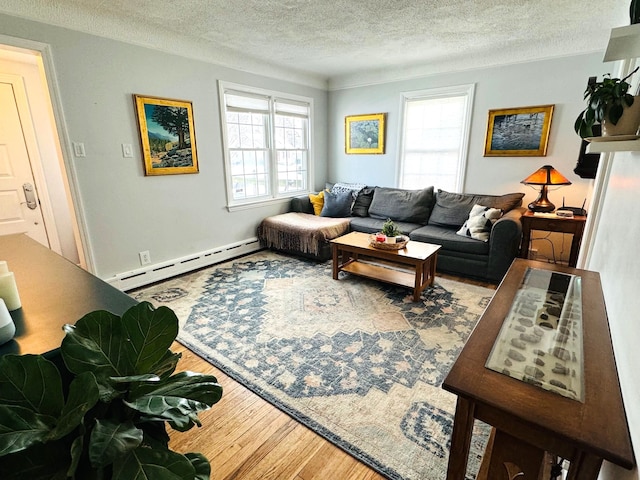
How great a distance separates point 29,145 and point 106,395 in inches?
159

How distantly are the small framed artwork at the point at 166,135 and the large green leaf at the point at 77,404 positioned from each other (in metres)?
2.93

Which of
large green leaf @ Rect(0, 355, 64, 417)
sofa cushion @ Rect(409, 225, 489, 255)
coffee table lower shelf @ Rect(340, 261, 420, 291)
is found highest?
large green leaf @ Rect(0, 355, 64, 417)

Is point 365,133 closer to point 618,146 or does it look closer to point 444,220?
point 444,220

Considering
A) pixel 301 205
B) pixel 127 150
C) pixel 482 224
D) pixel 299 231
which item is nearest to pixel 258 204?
pixel 301 205

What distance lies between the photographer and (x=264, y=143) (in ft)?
13.9

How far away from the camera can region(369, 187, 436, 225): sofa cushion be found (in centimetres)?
404

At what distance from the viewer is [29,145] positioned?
3330 millimetres

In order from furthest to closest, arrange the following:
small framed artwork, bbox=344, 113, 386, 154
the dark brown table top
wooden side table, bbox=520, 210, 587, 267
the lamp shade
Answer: small framed artwork, bbox=344, 113, 386, 154 < the lamp shade < wooden side table, bbox=520, 210, 587, 267 < the dark brown table top

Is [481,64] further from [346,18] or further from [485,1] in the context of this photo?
[346,18]

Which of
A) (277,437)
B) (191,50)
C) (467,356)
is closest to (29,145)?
(191,50)

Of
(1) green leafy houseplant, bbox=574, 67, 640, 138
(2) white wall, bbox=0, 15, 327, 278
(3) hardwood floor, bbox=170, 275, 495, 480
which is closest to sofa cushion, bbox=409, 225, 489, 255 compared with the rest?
(1) green leafy houseplant, bbox=574, 67, 640, 138

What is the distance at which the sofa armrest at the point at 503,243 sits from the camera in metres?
2.97

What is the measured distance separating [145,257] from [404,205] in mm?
3081

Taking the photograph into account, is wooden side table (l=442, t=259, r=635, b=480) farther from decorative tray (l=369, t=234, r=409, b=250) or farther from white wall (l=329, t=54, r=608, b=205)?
white wall (l=329, t=54, r=608, b=205)
